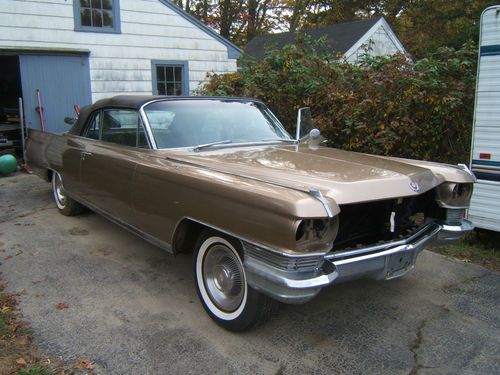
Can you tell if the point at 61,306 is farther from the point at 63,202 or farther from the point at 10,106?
the point at 10,106

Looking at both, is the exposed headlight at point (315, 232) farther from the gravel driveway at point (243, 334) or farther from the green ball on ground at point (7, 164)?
the green ball on ground at point (7, 164)

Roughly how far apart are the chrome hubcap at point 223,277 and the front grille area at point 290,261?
444 millimetres

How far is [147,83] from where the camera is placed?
1103 centimetres

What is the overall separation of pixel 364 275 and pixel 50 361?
2.01 m

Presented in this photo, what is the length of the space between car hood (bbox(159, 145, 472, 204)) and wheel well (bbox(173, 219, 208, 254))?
0.45 metres

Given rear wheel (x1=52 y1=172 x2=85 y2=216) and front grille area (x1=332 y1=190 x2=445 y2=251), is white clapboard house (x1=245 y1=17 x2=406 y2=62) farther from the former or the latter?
front grille area (x1=332 y1=190 x2=445 y2=251)

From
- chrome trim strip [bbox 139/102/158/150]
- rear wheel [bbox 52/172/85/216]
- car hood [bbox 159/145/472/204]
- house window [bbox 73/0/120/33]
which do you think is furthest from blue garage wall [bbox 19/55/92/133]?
car hood [bbox 159/145/472/204]

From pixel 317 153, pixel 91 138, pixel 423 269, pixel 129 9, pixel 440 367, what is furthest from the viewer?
pixel 129 9

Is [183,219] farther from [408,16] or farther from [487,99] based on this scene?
[408,16]

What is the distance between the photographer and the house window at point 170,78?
36.7 feet

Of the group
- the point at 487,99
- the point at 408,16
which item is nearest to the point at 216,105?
the point at 487,99

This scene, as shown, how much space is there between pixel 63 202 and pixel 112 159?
2180mm

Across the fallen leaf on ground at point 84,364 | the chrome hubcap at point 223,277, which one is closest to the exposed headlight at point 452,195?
the chrome hubcap at point 223,277

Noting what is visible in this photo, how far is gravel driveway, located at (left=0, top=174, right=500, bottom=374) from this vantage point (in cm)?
279
